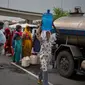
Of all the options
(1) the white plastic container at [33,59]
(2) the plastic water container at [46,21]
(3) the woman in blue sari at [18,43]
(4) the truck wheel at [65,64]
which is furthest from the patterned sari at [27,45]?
(2) the plastic water container at [46,21]

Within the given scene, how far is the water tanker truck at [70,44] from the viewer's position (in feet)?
36.4

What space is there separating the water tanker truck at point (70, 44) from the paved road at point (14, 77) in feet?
4.49

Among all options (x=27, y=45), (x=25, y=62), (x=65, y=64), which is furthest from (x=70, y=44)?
(x=27, y=45)

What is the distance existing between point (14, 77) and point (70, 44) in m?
2.40

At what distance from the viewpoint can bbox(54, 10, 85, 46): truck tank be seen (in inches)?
435

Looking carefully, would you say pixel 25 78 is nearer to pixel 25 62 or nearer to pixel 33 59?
pixel 25 62

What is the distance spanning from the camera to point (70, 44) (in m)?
11.8

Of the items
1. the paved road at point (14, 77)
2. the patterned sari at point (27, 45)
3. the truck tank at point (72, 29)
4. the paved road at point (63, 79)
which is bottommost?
the paved road at point (63, 79)

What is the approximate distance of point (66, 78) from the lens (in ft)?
37.3

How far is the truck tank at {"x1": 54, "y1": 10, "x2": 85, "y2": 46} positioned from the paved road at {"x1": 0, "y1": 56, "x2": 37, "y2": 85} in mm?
1982

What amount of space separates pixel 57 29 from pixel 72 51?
51.0 inches

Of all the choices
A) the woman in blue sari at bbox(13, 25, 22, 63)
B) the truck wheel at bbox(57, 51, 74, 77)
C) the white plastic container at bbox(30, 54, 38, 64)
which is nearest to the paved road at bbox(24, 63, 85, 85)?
the truck wheel at bbox(57, 51, 74, 77)

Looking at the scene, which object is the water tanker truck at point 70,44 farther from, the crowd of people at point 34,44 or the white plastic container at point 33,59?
the white plastic container at point 33,59

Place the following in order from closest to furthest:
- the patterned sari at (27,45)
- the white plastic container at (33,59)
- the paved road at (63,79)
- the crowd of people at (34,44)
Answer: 1. the crowd of people at (34,44)
2. the paved road at (63,79)
3. the white plastic container at (33,59)
4. the patterned sari at (27,45)
